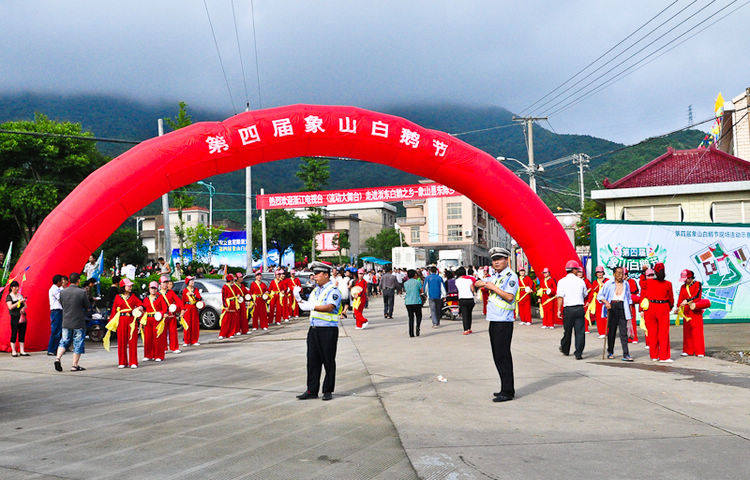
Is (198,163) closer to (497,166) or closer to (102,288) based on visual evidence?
(102,288)

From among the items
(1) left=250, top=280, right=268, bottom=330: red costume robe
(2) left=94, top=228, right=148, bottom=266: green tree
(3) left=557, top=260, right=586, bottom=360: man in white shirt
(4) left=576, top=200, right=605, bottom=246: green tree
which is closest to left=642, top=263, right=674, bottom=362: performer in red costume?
(3) left=557, top=260, right=586, bottom=360: man in white shirt

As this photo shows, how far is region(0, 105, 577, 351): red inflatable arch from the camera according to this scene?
1380cm

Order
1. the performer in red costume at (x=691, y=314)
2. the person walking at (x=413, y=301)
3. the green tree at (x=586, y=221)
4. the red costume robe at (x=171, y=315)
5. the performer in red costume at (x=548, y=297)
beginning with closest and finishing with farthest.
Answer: the performer in red costume at (x=691, y=314) → the red costume robe at (x=171, y=315) → the person walking at (x=413, y=301) → the performer in red costume at (x=548, y=297) → the green tree at (x=586, y=221)

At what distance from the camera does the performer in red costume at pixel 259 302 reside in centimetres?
1914

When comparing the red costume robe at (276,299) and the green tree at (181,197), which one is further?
the green tree at (181,197)

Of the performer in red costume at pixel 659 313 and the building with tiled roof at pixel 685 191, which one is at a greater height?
the building with tiled roof at pixel 685 191

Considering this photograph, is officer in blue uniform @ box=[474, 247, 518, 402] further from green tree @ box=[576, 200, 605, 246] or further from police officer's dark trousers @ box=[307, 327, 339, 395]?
green tree @ box=[576, 200, 605, 246]

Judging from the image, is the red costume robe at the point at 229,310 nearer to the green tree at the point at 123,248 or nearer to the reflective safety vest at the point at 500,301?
the reflective safety vest at the point at 500,301

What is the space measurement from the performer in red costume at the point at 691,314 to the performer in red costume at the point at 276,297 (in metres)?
13.2

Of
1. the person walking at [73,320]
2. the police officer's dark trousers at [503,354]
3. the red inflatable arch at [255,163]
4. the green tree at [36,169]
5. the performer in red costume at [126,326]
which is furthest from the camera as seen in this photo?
the green tree at [36,169]

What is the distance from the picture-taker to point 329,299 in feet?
26.3

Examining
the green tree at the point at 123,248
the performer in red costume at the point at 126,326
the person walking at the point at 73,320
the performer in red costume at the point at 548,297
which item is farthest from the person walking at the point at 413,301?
the green tree at the point at 123,248

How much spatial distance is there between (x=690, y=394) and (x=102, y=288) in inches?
617

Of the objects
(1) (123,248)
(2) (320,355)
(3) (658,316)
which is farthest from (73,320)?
(1) (123,248)
